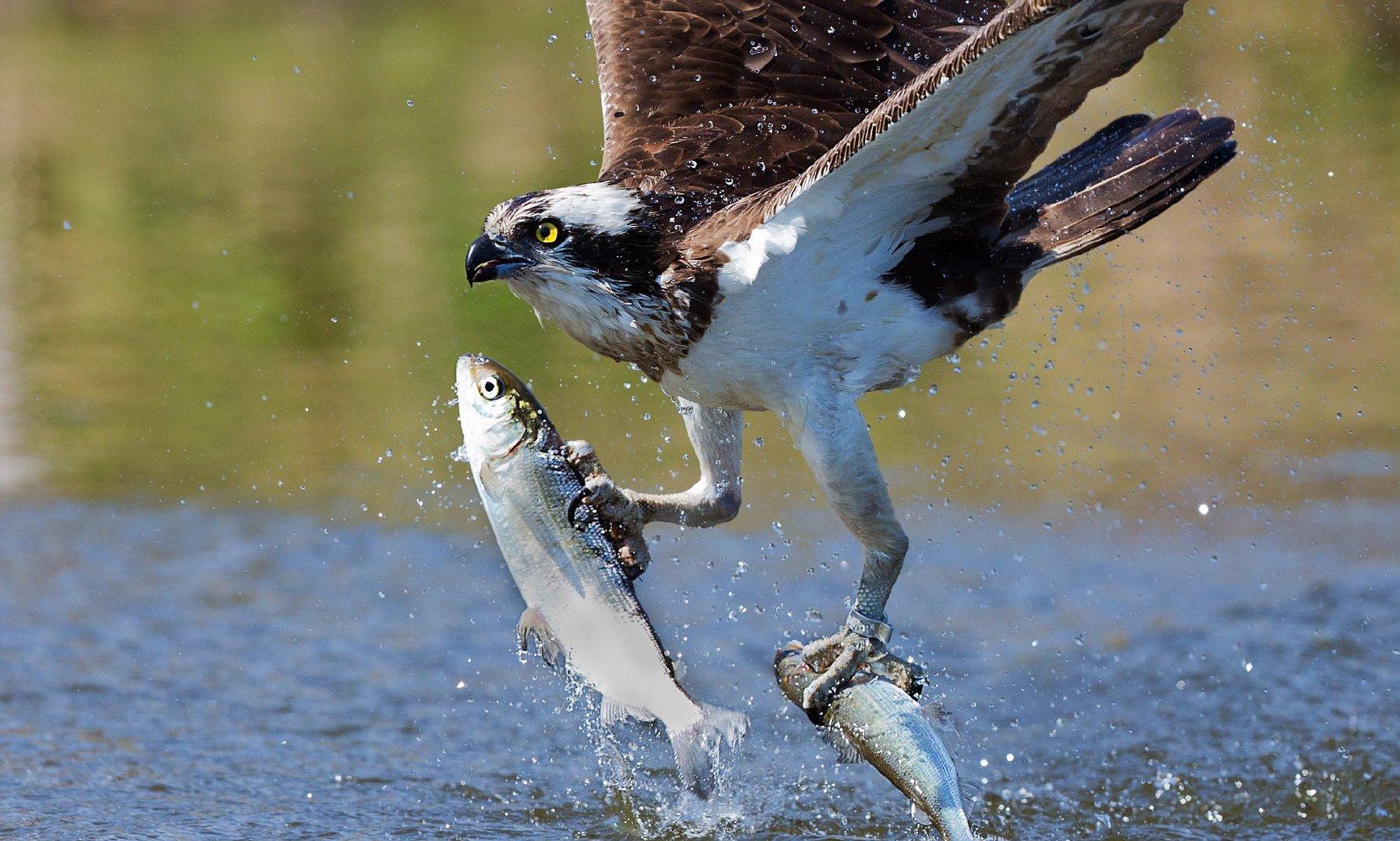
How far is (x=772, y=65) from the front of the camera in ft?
15.8

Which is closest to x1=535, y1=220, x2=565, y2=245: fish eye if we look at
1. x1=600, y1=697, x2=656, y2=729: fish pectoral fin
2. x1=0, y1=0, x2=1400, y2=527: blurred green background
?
x1=600, y1=697, x2=656, y2=729: fish pectoral fin

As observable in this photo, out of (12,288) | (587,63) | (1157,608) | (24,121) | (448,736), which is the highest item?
(24,121)

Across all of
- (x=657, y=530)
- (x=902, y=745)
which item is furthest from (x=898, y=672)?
(x=657, y=530)

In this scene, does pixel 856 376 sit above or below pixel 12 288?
below

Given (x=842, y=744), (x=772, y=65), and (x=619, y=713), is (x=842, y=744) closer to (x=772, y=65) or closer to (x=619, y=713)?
(x=619, y=713)

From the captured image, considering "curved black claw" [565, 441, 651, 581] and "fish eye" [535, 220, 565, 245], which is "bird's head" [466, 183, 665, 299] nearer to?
"fish eye" [535, 220, 565, 245]

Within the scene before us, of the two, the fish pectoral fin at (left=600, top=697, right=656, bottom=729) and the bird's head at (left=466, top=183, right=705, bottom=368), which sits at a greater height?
the bird's head at (left=466, top=183, right=705, bottom=368)

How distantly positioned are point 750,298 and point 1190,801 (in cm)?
194

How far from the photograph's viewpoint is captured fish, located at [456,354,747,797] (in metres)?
3.95

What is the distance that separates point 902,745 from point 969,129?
53.8 inches

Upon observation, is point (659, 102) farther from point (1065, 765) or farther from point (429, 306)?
point (429, 306)

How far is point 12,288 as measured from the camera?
10516mm

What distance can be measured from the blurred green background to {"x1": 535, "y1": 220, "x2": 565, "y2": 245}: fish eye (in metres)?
2.82

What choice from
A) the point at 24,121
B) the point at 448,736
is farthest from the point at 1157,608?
the point at 24,121
